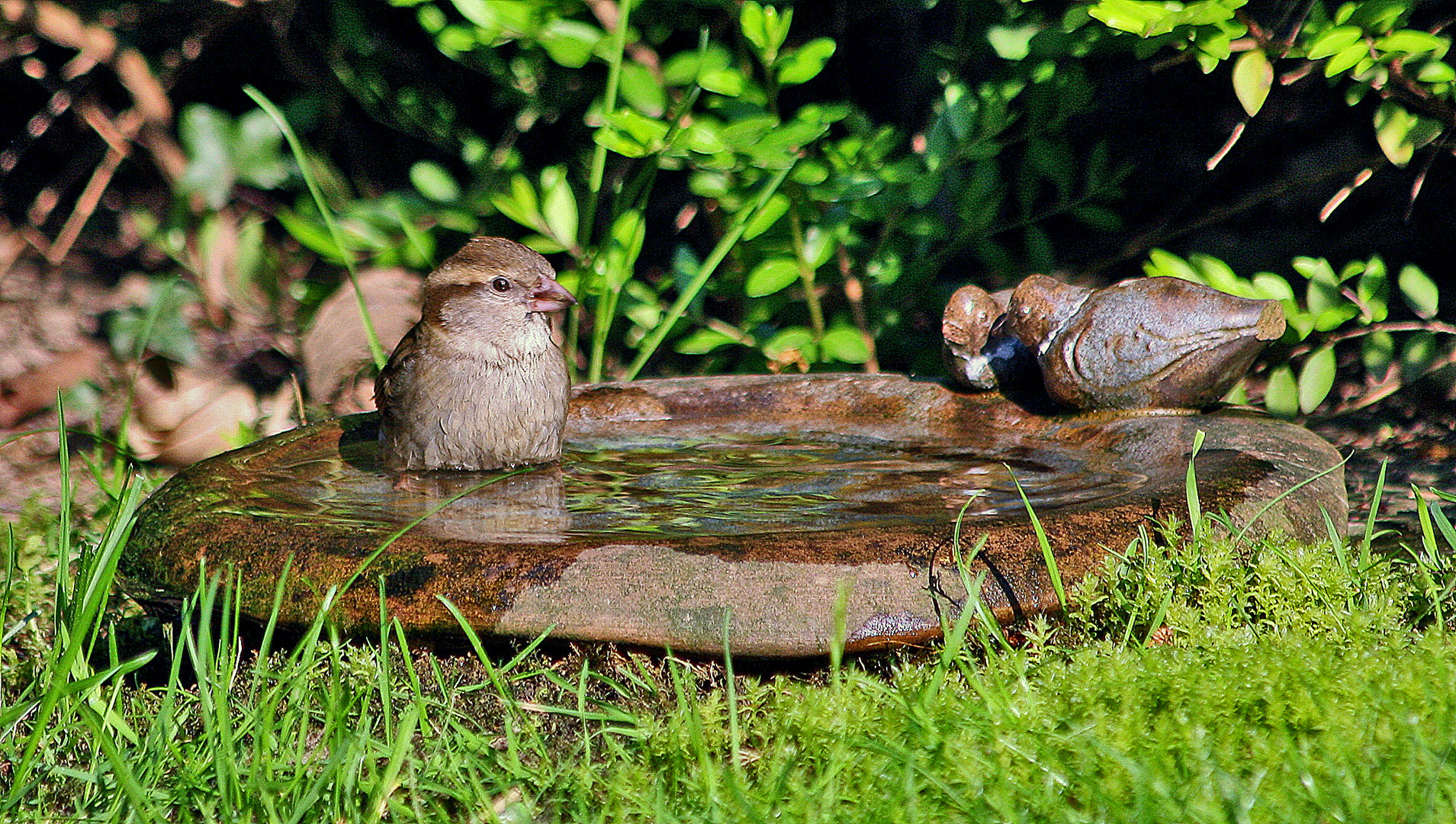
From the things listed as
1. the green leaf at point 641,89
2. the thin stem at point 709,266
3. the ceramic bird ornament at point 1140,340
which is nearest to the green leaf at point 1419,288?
the ceramic bird ornament at point 1140,340

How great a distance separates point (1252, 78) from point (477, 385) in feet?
7.87

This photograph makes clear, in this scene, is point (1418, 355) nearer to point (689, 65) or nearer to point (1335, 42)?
point (1335, 42)

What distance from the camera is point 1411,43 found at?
11.9 feet

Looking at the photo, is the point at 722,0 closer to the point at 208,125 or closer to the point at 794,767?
the point at 208,125

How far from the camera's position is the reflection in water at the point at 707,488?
2859 millimetres

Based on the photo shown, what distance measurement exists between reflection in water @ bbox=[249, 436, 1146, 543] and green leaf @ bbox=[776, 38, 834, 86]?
136cm

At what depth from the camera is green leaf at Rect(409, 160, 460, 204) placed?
203 inches

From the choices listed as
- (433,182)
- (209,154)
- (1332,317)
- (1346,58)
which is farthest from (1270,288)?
(209,154)

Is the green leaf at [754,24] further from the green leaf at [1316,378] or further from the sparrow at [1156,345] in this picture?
the green leaf at [1316,378]

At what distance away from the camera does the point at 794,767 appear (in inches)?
84.6

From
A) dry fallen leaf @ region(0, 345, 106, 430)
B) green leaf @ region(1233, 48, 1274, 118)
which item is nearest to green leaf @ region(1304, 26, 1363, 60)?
green leaf @ region(1233, 48, 1274, 118)

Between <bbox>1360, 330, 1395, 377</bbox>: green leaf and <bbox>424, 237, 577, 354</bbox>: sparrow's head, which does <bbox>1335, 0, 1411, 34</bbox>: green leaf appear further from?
<bbox>424, 237, 577, 354</bbox>: sparrow's head

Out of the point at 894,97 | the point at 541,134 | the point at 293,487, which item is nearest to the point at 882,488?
the point at 293,487

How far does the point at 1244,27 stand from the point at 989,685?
8.24ft
